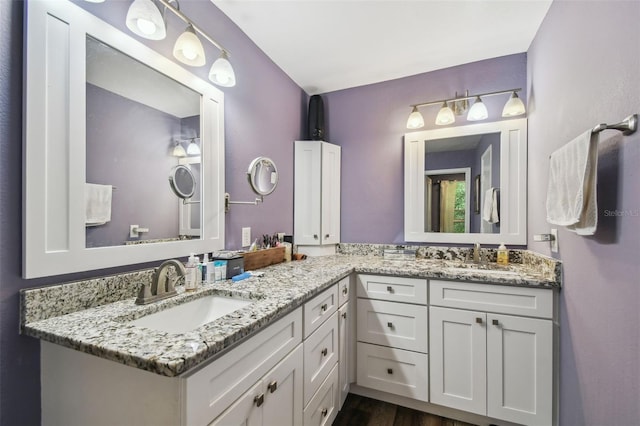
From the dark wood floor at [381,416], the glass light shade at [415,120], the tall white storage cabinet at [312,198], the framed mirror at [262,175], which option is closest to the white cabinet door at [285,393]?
the dark wood floor at [381,416]

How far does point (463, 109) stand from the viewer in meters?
2.05

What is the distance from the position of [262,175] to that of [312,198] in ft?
1.93

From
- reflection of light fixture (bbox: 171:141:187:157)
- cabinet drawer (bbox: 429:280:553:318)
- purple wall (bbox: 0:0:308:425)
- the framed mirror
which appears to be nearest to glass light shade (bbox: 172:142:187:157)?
reflection of light fixture (bbox: 171:141:187:157)

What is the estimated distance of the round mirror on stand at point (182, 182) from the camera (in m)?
1.26

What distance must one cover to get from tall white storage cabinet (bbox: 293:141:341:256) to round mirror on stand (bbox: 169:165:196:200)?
41.8 inches

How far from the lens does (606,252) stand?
98 cm

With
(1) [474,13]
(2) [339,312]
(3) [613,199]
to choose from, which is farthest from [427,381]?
(1) [474,13]

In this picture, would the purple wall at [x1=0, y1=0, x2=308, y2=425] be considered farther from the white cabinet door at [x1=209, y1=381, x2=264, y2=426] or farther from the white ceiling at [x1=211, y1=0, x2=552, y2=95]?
the white cabinet door at [x1=209, y1=381, x2=264, y2=426]

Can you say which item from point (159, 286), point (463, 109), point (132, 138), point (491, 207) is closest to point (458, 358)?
point (491, 207)

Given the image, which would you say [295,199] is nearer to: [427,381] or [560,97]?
[427,381]

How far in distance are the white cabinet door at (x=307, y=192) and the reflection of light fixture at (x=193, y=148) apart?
103 cm

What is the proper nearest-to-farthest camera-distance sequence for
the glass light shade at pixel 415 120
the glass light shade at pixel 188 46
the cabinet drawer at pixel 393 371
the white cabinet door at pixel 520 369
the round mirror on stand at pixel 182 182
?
the glass light shade at pixel 188 46, the round mirror on stand at pixel 182 182, the white cabinet door at pixel 520 369, the cabinet drawer at pixel 393 371, the glass light shade at pixel 415 120

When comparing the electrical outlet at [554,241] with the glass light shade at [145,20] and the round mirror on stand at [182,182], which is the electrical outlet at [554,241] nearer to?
the round mirror on stand at [182,182]

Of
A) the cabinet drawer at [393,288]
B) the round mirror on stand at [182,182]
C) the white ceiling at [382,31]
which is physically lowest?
the cabinet drawer at [393,288]
